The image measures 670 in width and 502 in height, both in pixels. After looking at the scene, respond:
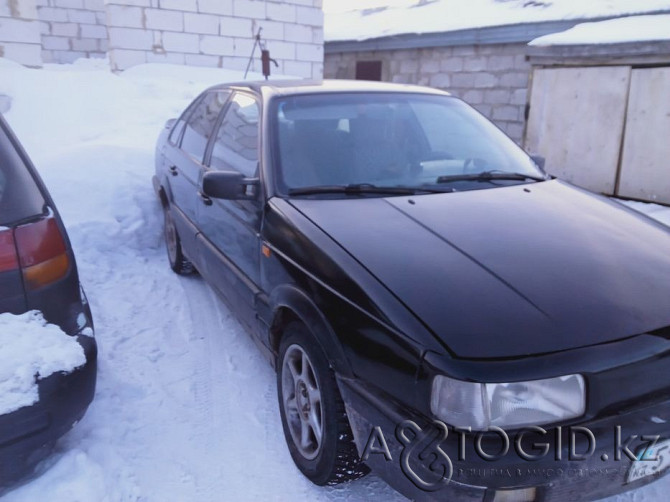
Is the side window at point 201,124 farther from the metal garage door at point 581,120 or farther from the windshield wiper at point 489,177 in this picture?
the metal garage door at point 581,120

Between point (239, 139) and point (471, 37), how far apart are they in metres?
8.99

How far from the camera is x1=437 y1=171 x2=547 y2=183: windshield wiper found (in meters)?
2.87

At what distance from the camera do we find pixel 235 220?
9.91 ft

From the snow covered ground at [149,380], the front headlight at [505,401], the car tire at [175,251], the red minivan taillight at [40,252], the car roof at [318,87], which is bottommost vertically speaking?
the snow covered ground at [149,380]

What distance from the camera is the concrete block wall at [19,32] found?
8070 mm

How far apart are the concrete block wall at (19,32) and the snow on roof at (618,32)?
7.61 metres

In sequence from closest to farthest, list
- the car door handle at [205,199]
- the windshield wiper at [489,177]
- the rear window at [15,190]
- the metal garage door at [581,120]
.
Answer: the rear window at [15,190] < the windshield wiper at [489,177] < the car door handle at [205,199] < the metal garage door at [581,120]

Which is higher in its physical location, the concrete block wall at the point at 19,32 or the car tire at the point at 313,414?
the concrete block wall at the point at 19,32

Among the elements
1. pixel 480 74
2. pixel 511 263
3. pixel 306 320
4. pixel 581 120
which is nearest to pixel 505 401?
pixel 511 263

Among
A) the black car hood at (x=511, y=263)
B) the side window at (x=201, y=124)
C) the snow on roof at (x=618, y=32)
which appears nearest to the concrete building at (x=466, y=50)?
the snow on roof at (x=618, y=32)

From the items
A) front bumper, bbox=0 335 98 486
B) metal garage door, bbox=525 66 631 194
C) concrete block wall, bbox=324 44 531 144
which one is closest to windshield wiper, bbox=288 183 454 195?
front bumper, bbox=0 335 98 486

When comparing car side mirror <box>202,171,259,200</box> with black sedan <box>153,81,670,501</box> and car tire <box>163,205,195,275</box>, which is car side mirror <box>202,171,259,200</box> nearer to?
black sedan <box>153,81,670,501</box>

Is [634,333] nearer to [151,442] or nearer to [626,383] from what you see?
[626,383]

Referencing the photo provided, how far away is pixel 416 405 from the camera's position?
1.70 metres
